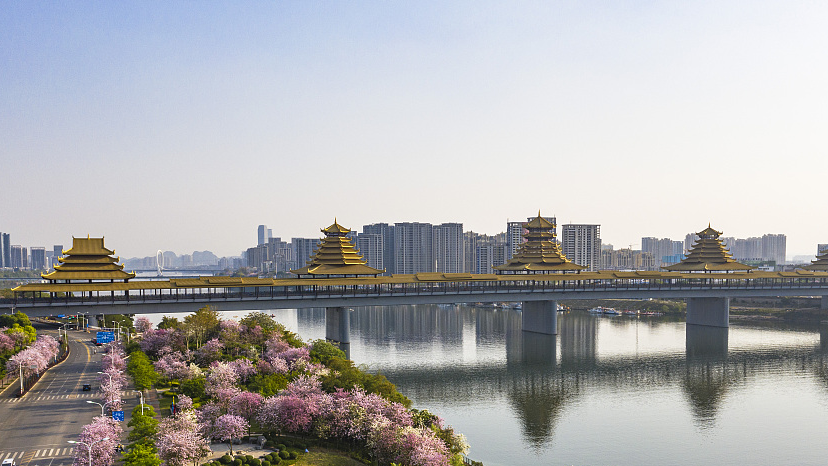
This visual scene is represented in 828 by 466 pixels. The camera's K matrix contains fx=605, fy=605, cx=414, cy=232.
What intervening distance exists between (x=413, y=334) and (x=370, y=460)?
232 ft

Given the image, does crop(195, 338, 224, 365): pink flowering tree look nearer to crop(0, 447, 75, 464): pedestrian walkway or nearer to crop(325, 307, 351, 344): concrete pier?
crop(325, 307, 351, 344): concrete pier

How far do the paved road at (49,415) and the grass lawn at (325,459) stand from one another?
14.1 m

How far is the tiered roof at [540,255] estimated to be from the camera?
98.0 metres

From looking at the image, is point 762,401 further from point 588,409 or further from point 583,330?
point 583,330

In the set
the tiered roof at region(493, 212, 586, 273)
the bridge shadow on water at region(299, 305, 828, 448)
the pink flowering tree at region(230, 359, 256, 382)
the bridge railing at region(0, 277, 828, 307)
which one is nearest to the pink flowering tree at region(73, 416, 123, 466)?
the pink flowering tree at region(230, 359, 256, 382)

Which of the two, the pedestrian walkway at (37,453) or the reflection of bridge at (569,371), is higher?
the pedestrian walkway at (37,453)

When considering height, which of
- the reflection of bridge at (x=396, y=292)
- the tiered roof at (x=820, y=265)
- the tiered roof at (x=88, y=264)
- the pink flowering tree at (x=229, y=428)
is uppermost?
the tiered roof at (x=88, y=264)

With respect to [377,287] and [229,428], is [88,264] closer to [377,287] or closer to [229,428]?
[377,287]

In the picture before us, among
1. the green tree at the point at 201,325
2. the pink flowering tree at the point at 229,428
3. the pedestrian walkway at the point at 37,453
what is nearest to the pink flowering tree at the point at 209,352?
the green tree at the point at 201,325

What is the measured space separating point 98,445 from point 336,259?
52.7 meters

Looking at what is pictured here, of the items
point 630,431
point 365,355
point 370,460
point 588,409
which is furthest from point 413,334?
point 370,460

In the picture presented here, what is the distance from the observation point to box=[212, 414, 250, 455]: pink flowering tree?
3969 cm

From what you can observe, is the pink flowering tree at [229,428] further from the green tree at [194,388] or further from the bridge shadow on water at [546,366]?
the bridge shadow on water at [546,366]

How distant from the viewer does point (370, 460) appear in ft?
131
